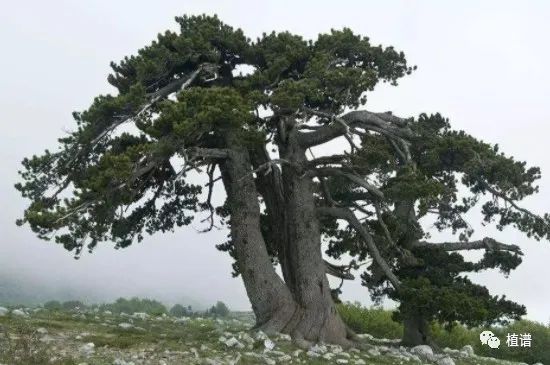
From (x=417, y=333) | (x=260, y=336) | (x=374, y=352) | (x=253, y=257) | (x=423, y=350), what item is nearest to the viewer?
(x=260, y=336)

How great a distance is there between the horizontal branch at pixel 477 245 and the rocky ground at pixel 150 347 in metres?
3.38

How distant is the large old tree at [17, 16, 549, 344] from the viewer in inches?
674

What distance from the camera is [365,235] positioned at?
20.0 metres

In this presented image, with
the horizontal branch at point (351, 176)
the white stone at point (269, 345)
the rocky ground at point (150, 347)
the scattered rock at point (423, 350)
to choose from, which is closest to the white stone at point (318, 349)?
the rocky ground at point (150, 347)

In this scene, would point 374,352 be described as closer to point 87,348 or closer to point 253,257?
point 253,257

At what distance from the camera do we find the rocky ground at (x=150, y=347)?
44.7 feet

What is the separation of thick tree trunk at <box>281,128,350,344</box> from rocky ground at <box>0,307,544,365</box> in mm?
1225

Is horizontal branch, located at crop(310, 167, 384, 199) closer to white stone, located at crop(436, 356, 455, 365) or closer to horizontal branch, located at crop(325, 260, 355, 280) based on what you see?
horizontal branch, located at crop(325, 260, 355, 280)

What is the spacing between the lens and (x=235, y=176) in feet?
63.9

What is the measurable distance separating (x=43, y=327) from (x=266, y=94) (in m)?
8.65

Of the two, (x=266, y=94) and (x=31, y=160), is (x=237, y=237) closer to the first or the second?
(x=266, y=94)

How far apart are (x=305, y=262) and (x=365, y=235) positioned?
2.04 meters

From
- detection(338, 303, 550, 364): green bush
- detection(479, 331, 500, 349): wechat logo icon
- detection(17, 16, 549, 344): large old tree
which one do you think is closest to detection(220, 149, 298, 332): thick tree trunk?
detection(17, 16, 549, 344): large old tree

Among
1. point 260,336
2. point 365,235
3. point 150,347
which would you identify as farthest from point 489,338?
point 150,347
